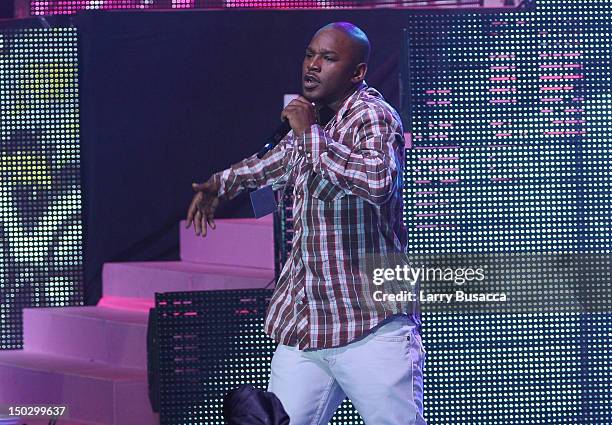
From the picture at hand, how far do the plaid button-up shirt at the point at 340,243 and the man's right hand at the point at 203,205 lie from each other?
28cm

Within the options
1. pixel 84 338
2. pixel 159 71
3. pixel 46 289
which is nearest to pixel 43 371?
pixel 84 338

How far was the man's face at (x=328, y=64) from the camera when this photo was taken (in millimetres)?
3264

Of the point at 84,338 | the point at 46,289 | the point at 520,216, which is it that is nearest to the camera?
the point at 520,216

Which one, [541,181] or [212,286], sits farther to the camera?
[212,286]

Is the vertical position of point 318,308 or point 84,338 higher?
point 318,308

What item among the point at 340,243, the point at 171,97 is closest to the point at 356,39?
the point at 340,243

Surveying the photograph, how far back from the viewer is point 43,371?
5836 millimetres

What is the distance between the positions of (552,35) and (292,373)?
220cm

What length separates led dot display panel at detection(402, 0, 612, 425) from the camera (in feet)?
15.8

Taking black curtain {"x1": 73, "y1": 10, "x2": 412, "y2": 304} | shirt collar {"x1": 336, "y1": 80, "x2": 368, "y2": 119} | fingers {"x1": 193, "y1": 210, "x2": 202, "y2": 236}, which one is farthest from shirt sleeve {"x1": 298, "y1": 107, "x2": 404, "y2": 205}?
black curtain {"x1": 73, "y1": 10, "x2": 412, "y2": 304}

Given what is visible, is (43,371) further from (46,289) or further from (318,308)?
(318,308)

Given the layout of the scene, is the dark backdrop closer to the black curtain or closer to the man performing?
the black curtain

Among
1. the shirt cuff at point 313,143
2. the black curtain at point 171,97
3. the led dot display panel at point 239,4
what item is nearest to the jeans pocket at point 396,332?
the shirt cuff at point 313,143

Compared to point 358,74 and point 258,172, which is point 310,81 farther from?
point 258,172
